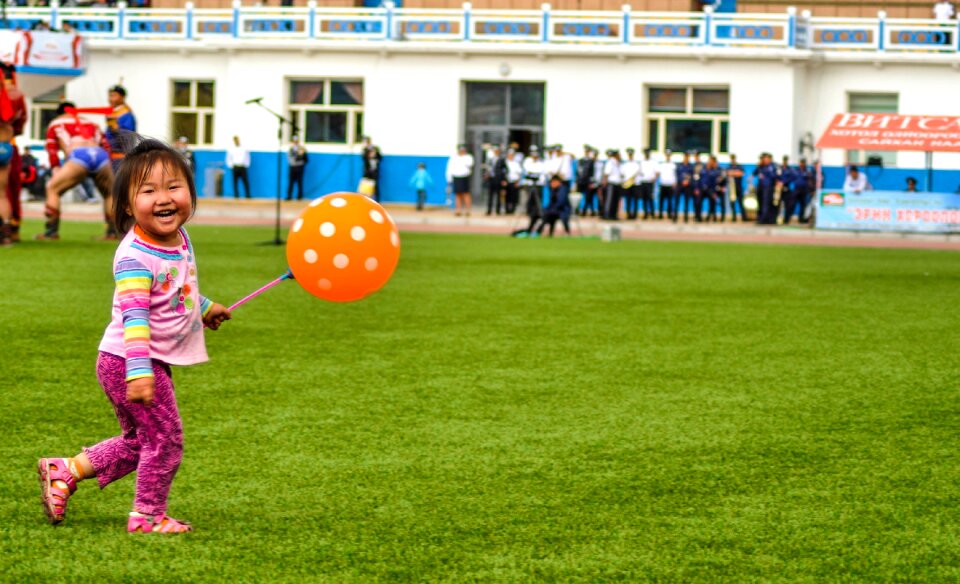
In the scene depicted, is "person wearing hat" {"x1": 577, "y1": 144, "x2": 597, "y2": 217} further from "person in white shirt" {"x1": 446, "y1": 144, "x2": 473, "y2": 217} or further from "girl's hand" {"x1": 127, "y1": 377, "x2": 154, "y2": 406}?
"girl's hand" {"x1": 127, "y1": 377, "x2": 154, "y2": 406}

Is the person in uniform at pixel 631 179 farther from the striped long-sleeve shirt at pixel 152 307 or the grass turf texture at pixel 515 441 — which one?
the striped long-sleeve shirt at pixel 152 307

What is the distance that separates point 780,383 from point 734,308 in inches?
185

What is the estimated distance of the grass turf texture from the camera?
5023 mm

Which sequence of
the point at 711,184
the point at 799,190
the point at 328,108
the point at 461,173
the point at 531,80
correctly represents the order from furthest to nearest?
the point at 328,108, the point at 531,80, the point at 461,173, the point at 711,184, the point at 799,190

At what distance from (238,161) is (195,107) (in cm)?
295

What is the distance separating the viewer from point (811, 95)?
40.9 m

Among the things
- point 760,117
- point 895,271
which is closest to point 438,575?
point 895,271

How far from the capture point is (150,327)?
5070 millimetres

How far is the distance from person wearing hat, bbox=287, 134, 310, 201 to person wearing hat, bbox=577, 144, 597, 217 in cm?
773

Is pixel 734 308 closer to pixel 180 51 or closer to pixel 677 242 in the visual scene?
pixel 677 242

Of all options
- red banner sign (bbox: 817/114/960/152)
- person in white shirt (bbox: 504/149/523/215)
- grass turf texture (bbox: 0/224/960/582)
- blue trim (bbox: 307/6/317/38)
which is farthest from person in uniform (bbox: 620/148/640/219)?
grass turf texture (bbox: 0/224/960/582)

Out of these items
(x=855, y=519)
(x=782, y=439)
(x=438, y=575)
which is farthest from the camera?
(x=782, y=439)

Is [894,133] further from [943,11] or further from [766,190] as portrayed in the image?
[943,11]

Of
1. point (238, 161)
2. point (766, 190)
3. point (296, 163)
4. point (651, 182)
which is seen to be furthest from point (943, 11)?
point (238, 161)
